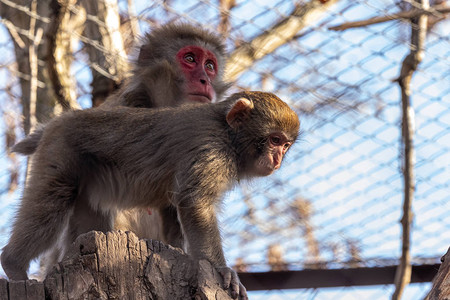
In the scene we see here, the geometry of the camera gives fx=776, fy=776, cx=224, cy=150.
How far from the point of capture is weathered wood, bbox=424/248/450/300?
12.1 feet

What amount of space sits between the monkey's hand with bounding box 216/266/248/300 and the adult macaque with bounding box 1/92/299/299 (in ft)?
1.61

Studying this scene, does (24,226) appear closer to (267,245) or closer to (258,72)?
(258,72)

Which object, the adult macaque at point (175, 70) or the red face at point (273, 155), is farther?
the adult macaque at point (175, 70)

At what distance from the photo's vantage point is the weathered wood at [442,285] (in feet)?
12.1

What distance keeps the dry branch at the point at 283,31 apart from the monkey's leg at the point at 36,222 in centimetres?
361

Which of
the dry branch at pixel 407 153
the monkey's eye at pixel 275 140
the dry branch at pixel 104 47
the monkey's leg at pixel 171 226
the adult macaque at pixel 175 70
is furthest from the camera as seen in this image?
the dry branch at pixel 104 47

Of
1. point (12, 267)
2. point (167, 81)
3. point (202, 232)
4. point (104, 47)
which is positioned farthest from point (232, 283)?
point (104, 47)

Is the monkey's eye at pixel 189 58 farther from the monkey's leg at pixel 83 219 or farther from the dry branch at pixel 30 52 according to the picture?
the monkey's leg at pixel 83 219

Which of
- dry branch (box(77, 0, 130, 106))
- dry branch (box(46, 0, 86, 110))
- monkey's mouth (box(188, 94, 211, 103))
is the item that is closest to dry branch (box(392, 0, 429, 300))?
monkey's mouth (box(188, 94, 211, 103))

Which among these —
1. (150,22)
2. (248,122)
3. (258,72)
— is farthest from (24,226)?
(258,72)

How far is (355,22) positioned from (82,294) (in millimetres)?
3864

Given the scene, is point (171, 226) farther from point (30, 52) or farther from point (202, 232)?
point (30, 52)

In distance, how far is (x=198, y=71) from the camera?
258 inches

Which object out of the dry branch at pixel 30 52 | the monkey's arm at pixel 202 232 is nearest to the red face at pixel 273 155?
the monkey's arm at pixel 202 232
